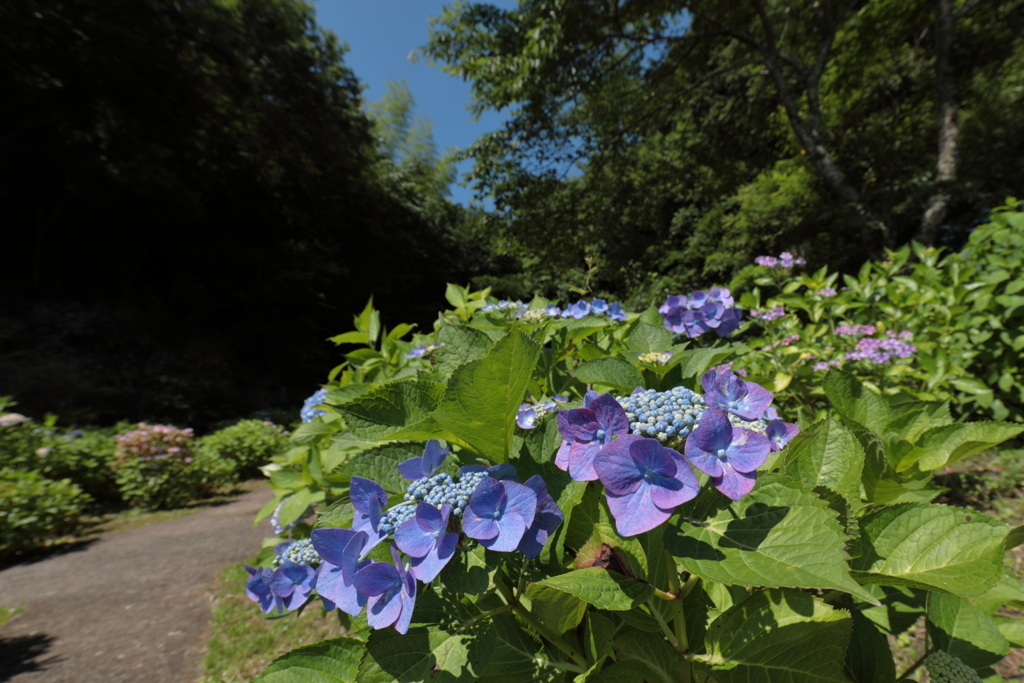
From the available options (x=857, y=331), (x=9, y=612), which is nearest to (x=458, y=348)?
(x=857, y=331)

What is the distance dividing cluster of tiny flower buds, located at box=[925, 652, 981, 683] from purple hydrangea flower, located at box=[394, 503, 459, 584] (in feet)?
2.13

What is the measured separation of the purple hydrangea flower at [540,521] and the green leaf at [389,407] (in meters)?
0.26

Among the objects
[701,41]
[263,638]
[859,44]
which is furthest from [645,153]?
Result: [263,638]

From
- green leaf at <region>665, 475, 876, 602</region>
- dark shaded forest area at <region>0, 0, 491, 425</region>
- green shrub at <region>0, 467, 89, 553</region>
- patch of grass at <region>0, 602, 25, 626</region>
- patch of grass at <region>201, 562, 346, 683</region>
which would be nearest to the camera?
green leaf at <region>665, 475, 876, 602</region>

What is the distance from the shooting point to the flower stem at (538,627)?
0.60 m

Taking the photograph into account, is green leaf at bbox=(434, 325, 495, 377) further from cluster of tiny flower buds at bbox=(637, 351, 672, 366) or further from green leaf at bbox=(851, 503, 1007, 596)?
green leaf at bbox=(851, 503, 1007, 596)

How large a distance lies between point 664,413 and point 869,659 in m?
0.54

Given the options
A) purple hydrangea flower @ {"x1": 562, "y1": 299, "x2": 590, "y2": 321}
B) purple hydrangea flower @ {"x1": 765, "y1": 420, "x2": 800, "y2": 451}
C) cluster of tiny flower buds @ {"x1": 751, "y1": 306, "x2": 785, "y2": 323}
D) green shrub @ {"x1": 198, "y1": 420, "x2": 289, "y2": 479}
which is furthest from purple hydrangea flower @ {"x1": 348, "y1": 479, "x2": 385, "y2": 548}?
green shrub @ {"x1": 198, "y1": 420, "x2": 289, "y2": 479}

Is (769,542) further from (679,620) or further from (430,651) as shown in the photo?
(430,651)

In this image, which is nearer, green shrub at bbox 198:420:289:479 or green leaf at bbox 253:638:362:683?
green leaf at bbox 253:638:362:683

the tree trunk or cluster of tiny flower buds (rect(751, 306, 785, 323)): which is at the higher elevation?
the tree trunk

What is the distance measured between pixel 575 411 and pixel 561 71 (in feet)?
29.1

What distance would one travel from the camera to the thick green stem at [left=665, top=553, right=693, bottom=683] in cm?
55

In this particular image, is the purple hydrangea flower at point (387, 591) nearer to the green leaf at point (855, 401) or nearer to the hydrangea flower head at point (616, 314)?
the green leaf at point (855, 401)
